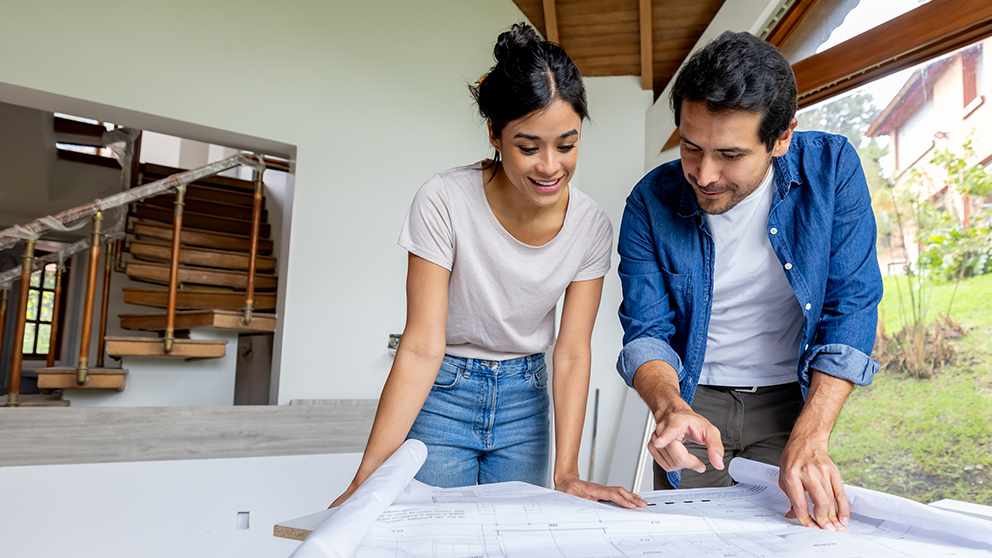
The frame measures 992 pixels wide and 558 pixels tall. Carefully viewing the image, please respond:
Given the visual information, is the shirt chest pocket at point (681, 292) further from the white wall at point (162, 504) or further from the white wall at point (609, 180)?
the white wall at point (609, 180)

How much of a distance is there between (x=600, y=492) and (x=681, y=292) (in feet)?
1.51

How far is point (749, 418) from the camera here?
4.17ft

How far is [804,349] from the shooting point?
1.14 m

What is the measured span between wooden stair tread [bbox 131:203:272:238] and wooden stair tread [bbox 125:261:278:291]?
2.11 ft

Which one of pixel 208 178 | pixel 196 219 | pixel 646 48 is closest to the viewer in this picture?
pixel 646 48

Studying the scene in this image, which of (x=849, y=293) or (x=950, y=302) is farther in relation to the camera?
(x=950, y=302)

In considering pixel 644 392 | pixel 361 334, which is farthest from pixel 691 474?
pixel 361 334

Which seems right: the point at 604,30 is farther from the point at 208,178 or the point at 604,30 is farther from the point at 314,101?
the point at 208,178

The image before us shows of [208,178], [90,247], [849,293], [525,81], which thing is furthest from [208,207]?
[849,293]

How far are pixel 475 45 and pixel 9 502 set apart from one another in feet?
10.5

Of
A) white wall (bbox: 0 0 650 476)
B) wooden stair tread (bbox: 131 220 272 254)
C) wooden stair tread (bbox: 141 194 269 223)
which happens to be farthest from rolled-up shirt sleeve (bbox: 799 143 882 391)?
wooden stair tread (bbox: 141 194 269 223)

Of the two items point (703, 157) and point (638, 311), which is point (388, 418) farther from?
point (703, 157)

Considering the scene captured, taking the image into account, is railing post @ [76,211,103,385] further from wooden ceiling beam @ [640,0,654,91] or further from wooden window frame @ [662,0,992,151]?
wooden window frame @ [662,0,992,151]

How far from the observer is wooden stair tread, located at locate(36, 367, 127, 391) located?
2.97m
